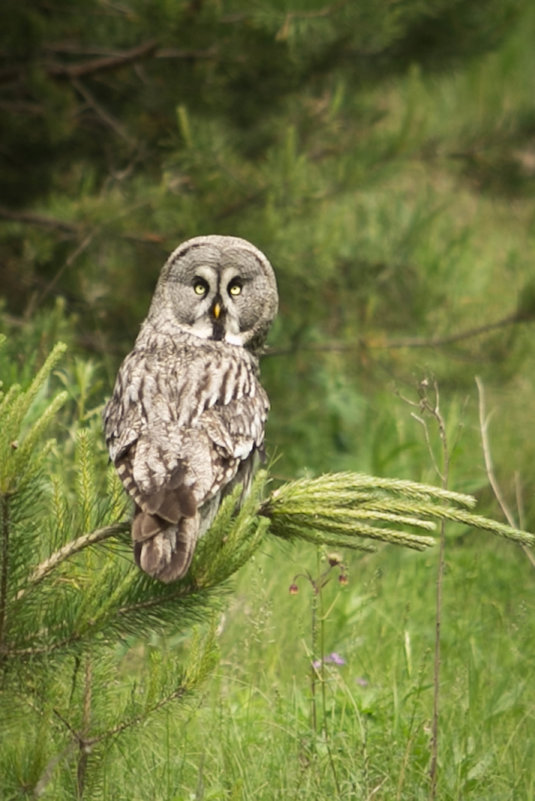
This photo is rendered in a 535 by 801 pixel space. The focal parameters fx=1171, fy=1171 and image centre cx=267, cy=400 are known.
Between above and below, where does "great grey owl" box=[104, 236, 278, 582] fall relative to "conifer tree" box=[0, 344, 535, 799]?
above

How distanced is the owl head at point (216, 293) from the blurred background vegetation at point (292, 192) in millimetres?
1025

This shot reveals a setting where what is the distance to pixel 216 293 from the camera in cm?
401

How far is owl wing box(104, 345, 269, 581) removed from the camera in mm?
2482

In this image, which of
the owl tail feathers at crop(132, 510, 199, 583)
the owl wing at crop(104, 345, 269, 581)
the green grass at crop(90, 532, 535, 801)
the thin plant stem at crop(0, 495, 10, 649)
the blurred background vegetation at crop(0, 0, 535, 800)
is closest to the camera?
the thin plant stem at crop(0, 495, 10, 649)

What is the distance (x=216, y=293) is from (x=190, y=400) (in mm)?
832

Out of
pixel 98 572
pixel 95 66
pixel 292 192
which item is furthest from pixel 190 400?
pixel 95 66

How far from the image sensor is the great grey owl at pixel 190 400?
8.41ft

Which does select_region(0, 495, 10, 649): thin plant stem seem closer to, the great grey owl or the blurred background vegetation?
the great grey owl

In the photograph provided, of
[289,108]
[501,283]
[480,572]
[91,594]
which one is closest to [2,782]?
[91,594]

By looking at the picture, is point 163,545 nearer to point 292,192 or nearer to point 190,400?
point 190,400

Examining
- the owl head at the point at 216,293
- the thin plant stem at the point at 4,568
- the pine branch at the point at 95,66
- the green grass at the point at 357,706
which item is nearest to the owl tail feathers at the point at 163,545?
the thin plant stem at the point at 4,568

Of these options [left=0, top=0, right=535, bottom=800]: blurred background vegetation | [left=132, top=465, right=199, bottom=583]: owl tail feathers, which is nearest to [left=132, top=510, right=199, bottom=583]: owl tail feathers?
[left=132, top=465, right=199, bottom=583]: owl tail feathers

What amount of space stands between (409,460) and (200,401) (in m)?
2.75

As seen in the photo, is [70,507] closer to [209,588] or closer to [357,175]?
[209,588]
